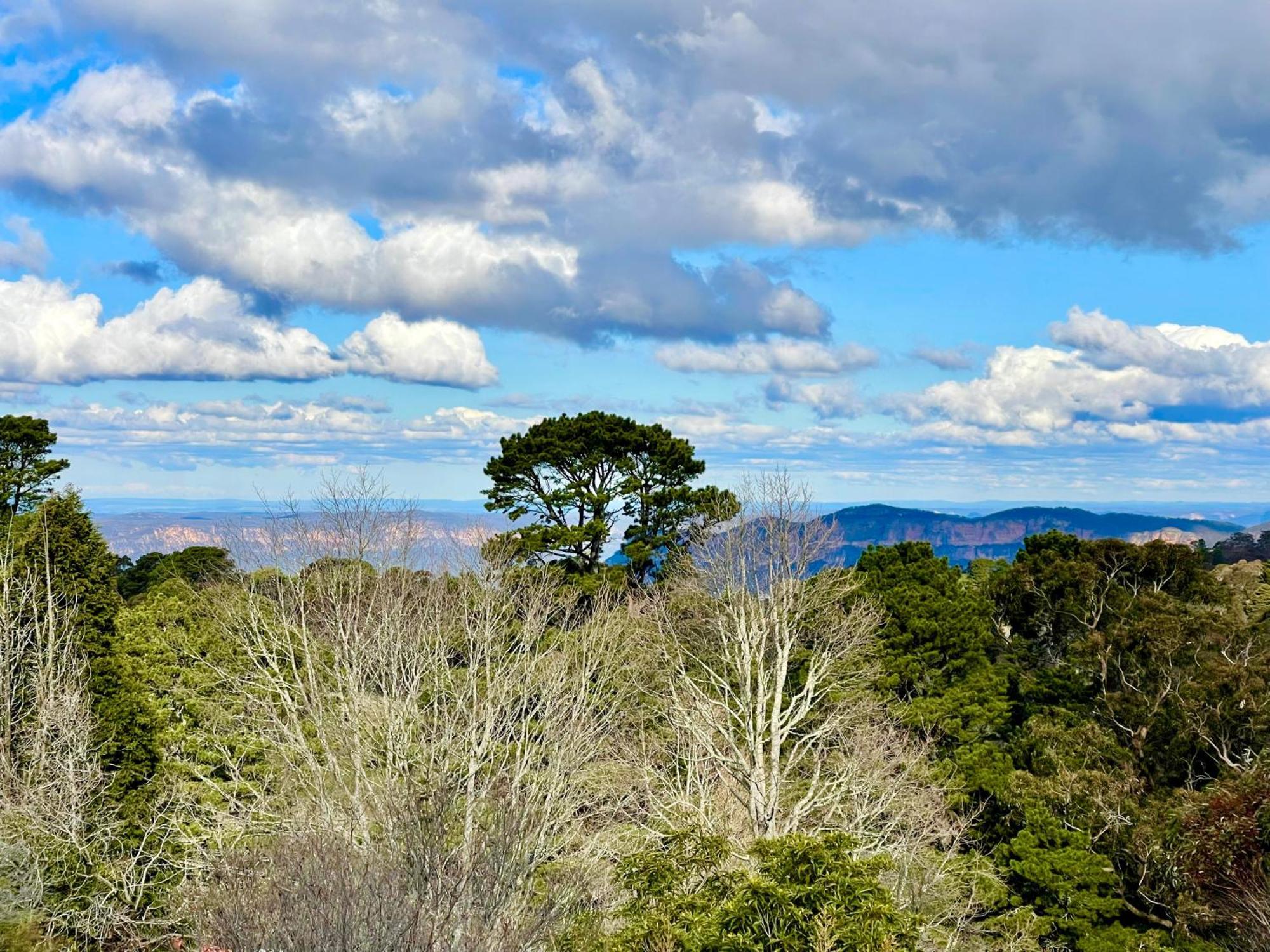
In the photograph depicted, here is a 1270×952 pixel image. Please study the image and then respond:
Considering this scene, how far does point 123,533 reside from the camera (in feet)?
496

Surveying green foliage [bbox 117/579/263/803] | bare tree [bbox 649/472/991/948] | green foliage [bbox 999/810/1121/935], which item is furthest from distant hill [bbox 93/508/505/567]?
green foliage [bbox 999/810/1121/935]

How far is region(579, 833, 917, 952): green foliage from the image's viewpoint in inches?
413

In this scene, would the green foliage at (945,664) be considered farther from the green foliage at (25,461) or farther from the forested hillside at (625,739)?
the green foliage at (25,461)

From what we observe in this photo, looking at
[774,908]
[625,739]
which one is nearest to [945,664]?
[625,739]

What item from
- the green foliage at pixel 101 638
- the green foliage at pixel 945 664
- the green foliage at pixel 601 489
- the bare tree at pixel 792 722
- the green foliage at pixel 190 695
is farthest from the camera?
the green foliage at pixel 601 489

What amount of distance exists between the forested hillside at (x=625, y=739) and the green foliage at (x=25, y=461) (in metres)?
10.5

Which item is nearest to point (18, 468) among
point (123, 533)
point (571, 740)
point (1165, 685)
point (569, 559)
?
point (569, 559)

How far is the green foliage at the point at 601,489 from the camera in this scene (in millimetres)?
41281

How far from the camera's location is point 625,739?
2895cm

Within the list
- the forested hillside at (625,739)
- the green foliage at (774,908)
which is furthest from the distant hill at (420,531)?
the green foliage at (774,908)

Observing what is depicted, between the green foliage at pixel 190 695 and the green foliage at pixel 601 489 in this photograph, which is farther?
the green foliage at pixel 601 489

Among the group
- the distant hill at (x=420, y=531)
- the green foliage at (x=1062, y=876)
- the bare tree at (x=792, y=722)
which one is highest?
the distant hill at (x=420, y=531)

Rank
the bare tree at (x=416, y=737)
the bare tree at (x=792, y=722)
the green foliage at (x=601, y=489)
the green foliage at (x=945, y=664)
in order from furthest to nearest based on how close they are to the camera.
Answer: the green foliage at (x=601, y=489) → the green foliage at (x=945, y=664) → the bare tree at (x=792, y=722) → the bare tree at (x=416, y=737)

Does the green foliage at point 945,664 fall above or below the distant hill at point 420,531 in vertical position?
below
